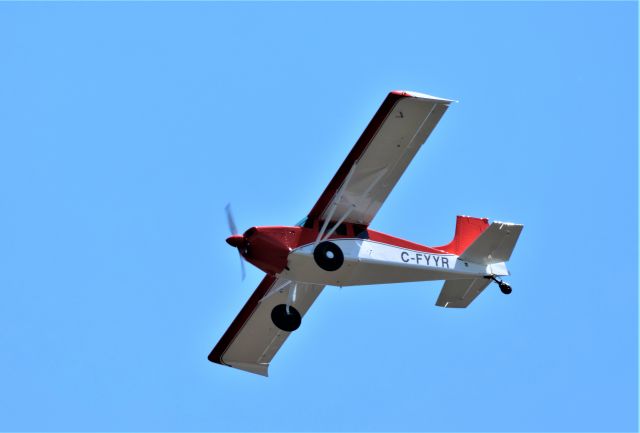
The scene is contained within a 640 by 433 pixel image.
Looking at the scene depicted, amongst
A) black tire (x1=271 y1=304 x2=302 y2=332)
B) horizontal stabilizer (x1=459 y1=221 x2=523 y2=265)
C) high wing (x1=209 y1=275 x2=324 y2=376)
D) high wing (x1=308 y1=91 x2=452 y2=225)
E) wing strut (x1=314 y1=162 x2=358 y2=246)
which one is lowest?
black tire (x1=271 y1=304 x2=302 y2=332)

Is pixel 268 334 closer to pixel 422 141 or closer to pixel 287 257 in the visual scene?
pixel 287 257

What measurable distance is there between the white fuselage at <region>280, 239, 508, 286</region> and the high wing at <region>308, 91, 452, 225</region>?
0.62 meters

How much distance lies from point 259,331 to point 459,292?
4.39 m

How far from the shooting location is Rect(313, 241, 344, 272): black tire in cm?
2439

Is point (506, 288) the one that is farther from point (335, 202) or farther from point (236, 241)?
point (236, 241)

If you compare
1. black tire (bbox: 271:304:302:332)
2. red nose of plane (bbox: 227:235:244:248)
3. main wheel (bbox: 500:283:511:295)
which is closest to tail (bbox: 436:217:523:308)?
main wheel (bbox: 500:283:511:295)

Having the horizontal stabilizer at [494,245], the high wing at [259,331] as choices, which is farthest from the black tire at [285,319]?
the horizontal stabilizer at [494,245]

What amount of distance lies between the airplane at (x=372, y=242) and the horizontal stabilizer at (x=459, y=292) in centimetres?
2

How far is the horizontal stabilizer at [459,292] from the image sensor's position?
2633cm

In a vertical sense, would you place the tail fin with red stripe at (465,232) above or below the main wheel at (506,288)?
above

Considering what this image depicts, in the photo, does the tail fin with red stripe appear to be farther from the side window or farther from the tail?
the side window

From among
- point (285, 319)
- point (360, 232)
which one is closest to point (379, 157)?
point (360, 232)

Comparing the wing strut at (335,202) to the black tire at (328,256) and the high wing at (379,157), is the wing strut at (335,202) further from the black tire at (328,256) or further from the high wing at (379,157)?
the black tire at (328,256)

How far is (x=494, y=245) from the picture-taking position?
1017 inches
